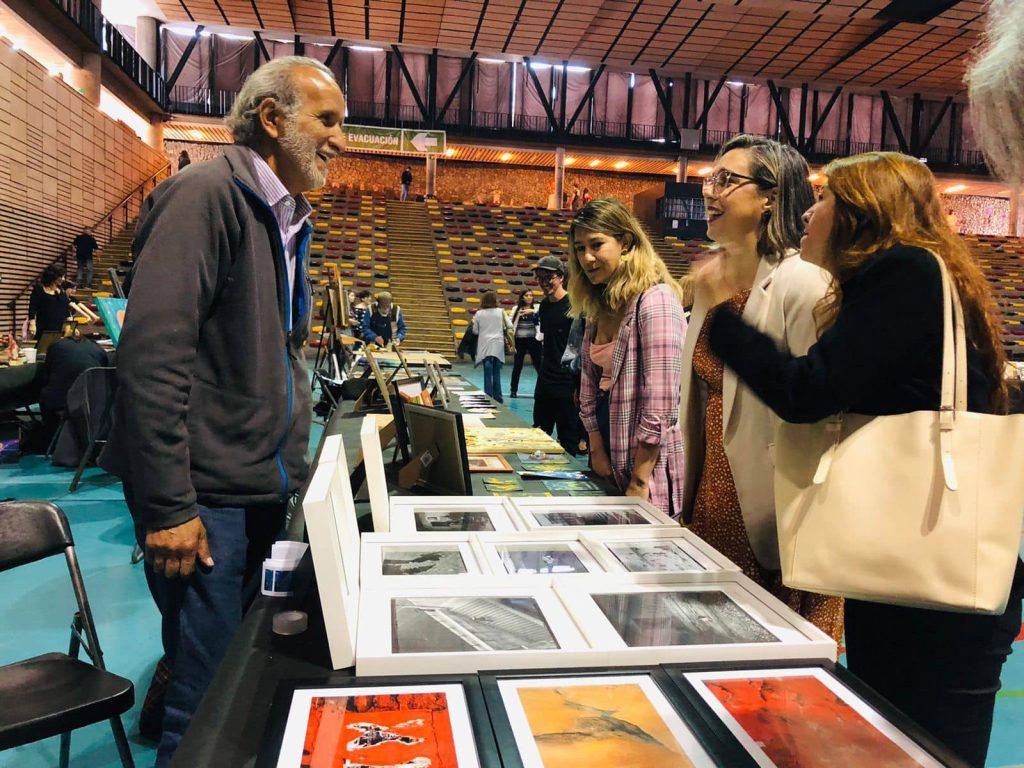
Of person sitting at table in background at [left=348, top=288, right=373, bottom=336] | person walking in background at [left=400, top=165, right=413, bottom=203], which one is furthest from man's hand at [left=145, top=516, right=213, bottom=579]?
person walking in background at [left=400, top=165, right=413, bottom=203]

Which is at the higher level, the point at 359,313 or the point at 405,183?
the point at 405,183

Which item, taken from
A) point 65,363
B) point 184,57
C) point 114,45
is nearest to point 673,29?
point 114,45

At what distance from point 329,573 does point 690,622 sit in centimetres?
53

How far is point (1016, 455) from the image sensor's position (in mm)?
929

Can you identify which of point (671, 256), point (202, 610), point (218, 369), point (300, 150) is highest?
point (671, 256)

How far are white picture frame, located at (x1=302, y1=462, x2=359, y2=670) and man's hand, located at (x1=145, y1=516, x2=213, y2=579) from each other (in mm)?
588

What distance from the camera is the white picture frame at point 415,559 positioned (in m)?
1.14

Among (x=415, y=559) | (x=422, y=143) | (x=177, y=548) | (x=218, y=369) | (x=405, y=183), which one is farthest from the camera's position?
(x=405, y=183)

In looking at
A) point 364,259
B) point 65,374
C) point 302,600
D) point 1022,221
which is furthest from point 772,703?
point 1022,221

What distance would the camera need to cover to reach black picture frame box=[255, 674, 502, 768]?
2.41 feet

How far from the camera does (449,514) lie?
159 centimetres

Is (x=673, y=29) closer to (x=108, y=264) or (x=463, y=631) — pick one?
(x=108, y=264)

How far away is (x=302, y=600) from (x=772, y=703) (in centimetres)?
76

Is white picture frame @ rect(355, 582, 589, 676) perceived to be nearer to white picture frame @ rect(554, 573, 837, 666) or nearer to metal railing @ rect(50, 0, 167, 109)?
white picture frame @ rect(554, 573, 837, 666)
